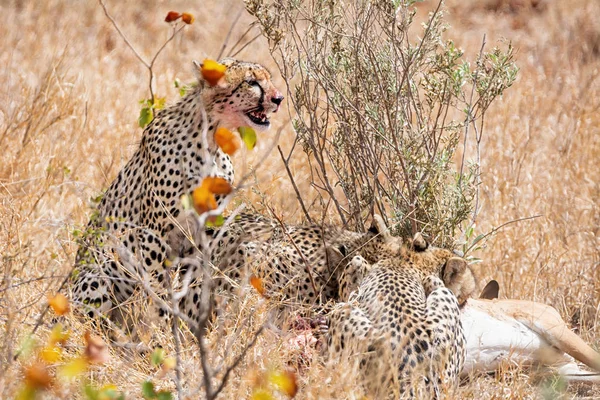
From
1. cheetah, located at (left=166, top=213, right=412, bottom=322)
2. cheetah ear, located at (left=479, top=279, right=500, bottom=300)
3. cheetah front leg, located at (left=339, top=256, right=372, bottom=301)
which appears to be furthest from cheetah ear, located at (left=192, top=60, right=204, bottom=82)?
cheetah ear, located at (left=479, top=279, right=500, bottom=300)

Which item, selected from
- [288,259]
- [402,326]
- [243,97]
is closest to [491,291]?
[288,259]

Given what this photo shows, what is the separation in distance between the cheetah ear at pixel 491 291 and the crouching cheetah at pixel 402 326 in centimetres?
41

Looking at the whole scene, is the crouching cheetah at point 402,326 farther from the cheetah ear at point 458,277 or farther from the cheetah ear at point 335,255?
the cheetah ear at point 335,255

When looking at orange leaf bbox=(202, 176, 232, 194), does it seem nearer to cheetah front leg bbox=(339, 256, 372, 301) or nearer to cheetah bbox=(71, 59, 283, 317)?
cheetah front leg bbox=(339, 256, 372, 301)

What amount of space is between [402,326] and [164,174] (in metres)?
1.70

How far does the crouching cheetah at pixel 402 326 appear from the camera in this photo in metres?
3.73

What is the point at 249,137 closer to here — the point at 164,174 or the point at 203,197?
the point at 203,197

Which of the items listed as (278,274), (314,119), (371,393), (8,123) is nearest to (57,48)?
(8,123)

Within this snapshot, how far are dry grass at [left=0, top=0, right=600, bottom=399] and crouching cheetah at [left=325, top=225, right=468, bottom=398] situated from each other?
0.16 meters

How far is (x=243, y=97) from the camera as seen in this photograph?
4902 mm

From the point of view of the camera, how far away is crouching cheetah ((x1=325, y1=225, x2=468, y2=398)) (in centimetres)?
373

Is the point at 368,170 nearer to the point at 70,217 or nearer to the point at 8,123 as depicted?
the point at 70,217

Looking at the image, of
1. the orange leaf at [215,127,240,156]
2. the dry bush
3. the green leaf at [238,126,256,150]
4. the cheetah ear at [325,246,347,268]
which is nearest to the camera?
the orange leaf at [215,127,240,156]

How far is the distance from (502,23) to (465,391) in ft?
22.7
